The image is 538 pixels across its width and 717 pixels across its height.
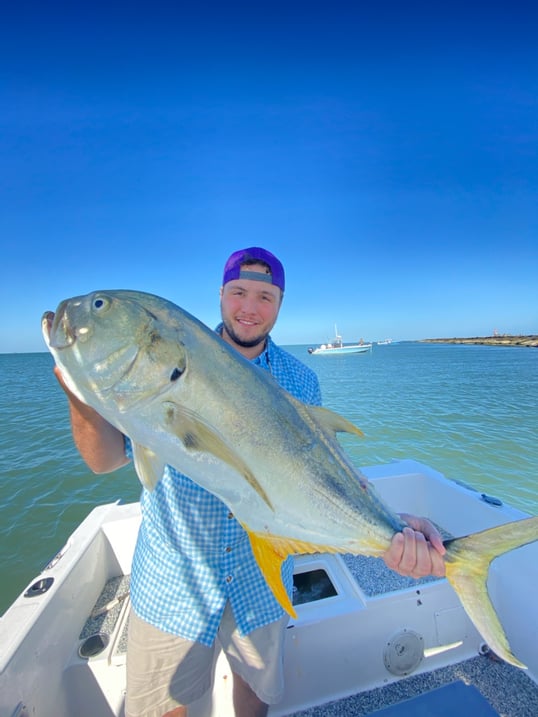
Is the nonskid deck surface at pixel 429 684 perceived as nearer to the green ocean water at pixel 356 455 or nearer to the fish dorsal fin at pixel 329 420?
the fish dorsal fin at pixel 329 420

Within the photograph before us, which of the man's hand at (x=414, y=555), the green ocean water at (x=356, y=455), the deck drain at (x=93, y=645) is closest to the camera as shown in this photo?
the man's hand at (x=414, y=555)

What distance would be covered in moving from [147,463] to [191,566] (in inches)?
32.9

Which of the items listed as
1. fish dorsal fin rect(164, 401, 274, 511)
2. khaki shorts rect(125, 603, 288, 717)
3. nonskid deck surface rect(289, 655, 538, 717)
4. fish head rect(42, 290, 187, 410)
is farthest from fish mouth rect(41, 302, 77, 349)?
nonskid deck surface rect(289, 655, 538, 717)

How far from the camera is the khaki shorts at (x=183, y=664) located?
196cm

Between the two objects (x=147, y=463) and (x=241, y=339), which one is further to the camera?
(x=241, y=339)

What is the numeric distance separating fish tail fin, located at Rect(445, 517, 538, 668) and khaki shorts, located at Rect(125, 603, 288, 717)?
1.08 meters

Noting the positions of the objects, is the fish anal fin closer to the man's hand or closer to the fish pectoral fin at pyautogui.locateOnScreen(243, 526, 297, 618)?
the fish pectoral fin at pyautogui.locateOnScreen(243, 526, 297, 618)

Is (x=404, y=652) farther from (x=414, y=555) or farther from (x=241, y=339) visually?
(x=241, y=339)

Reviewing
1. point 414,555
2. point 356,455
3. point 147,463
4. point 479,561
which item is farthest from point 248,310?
Answer: point 356,455

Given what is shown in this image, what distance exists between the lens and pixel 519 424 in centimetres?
1457

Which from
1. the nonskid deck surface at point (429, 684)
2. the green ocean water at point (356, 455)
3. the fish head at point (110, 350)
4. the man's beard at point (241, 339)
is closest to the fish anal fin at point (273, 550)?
the fish head at point (110, 350)

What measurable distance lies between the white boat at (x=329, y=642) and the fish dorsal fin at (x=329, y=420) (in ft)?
5.79

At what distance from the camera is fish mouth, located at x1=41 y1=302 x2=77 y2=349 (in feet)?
4.41

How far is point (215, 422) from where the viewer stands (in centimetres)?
143
